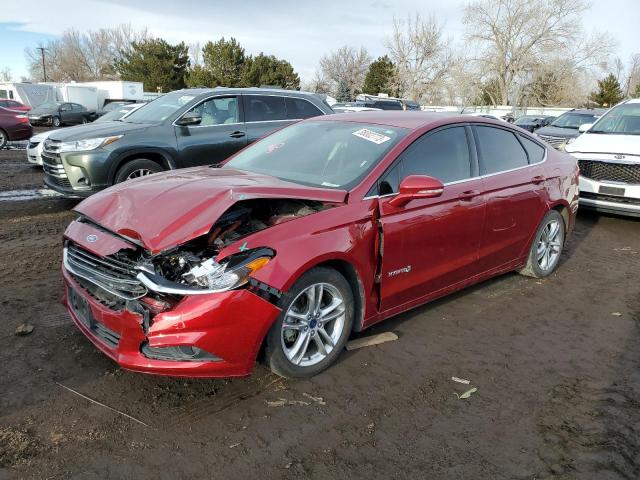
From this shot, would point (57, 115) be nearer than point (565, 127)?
No

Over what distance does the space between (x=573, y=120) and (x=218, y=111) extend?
11261 millimetres

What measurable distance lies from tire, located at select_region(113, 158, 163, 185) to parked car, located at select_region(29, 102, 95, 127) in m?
25.3

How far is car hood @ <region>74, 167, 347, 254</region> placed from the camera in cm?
294

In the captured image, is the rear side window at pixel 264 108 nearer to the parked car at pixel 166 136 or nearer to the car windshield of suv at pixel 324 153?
the parked car at pixel 166 136

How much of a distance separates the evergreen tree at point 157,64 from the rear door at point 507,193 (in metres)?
51.0

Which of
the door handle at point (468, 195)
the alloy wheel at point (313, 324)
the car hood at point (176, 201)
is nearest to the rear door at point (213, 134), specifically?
the car hood at point (176, 201)

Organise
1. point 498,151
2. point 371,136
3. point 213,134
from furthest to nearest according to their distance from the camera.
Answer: point 213,134
point 498,151
point 371,136

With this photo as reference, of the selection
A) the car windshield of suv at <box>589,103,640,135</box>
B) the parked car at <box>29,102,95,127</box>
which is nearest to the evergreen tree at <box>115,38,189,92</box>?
the parked car at <box>29,102,95,127</box>

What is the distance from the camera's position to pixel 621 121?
28.7 ft

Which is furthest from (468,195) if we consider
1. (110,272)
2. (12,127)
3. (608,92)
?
(608,92)

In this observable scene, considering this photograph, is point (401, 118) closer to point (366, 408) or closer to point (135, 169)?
point (366, 408)

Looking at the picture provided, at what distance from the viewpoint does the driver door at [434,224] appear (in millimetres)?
3619

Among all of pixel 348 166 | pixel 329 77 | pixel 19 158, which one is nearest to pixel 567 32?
pixel 329 77

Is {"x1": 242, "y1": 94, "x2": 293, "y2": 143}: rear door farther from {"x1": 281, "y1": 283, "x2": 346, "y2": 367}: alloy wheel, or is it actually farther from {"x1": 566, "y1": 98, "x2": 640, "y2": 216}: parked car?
{"x1": 281, "y1": 283, "x2": 346, "y2": 367}: alloy wheel
